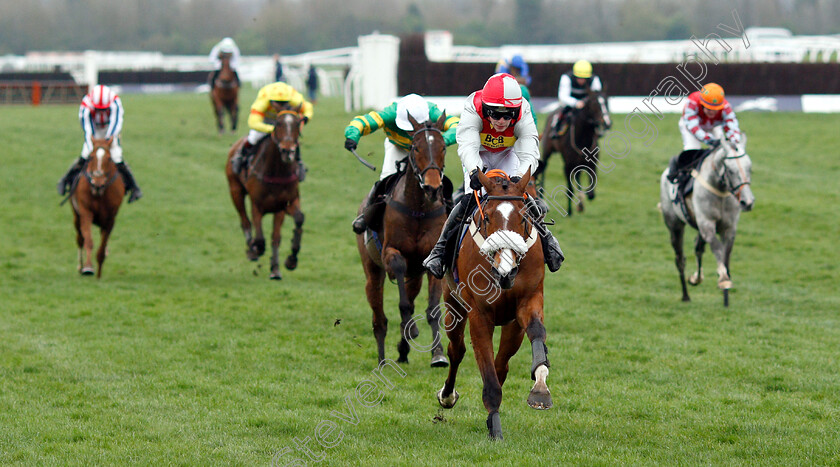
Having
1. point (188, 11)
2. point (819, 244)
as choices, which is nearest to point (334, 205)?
point (819, 244)

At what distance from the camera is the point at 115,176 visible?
39.1ft

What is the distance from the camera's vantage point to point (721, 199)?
10.5 m

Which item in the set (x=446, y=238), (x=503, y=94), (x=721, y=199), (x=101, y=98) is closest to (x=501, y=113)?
(x=503, y=94)

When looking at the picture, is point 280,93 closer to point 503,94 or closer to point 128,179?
point 128,179

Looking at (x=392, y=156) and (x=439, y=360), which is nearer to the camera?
(x=439, y=360)

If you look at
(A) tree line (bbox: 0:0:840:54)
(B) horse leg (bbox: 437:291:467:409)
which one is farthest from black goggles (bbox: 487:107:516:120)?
(A) tree line (bbox: 0:0:840:54)

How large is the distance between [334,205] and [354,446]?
1236 centimetres

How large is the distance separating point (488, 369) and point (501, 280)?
1.88 ft

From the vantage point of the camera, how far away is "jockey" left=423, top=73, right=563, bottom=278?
583 centimetres

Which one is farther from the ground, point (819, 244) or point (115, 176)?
point (115, 176)

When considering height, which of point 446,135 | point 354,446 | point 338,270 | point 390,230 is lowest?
point 338,270

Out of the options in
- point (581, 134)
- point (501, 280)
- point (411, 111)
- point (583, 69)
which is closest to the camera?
point (501, 280)

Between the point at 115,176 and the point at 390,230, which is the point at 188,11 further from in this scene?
the point at 390,230

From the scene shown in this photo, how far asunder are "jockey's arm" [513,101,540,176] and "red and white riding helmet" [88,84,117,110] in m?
7.32
